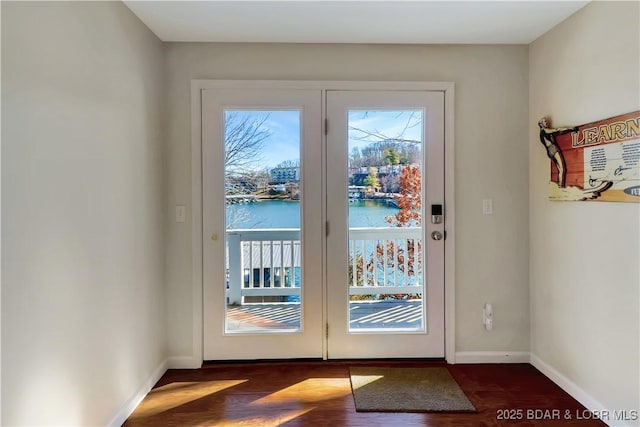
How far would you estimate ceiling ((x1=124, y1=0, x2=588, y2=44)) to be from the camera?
2.03m

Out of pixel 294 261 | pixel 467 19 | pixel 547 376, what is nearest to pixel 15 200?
pixel 294 261

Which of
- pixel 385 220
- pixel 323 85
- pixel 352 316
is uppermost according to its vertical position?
pixel 323 85

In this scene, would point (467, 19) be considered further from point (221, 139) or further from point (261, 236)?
point (261, 236)

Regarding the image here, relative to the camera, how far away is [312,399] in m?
2.18

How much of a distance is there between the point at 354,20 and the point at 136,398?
2.62 m

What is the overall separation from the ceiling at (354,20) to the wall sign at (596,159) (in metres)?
0.67

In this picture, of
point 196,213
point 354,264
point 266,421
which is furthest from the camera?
point 354,264

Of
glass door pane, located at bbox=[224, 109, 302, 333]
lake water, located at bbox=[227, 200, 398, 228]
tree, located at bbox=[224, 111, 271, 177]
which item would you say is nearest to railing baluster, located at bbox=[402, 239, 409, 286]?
lake water, located at bbox=[227, 200, 398, 228]

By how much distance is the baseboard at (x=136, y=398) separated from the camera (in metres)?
1.95

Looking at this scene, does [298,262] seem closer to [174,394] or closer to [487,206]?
[174,394]

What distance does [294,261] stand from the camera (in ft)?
8.69

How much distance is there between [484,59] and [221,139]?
1990mm

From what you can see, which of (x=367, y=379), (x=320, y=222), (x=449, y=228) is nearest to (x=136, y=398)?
(x=367, y=379)

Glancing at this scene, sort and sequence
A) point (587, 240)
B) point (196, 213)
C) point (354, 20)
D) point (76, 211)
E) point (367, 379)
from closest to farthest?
point (76, 211) < point (587, 240) < point (354, 20) < point (367, 379) < point (196, 213)
